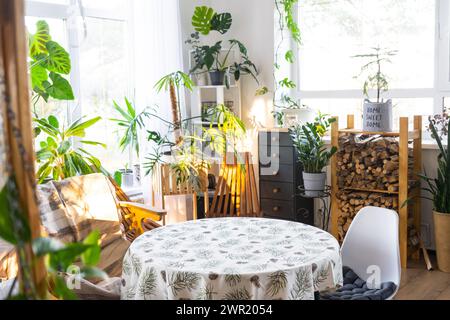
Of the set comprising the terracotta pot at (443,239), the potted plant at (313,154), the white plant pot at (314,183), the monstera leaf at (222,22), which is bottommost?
the terracotta pot at (443,239)

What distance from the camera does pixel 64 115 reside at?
4.65 m

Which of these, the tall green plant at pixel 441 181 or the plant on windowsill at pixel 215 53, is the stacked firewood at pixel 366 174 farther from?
the plant on windowsill at pixel 215 53

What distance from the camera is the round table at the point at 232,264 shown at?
239 centimetres

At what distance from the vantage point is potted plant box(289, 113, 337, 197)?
14.8 ft

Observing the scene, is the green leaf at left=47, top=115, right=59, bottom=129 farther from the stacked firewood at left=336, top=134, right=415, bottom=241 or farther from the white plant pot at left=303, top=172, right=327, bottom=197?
the stacked firewood at left=336, top=134, right=415, bottom=241

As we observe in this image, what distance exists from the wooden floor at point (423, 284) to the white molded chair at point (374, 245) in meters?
0.75

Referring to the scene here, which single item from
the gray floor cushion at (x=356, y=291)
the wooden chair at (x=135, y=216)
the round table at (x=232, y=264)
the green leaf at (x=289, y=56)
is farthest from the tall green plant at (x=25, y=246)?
the green leaf at (x=289, y=56)

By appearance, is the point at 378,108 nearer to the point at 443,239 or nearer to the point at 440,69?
the point at 440,69

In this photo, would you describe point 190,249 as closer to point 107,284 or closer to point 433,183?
point 107,284

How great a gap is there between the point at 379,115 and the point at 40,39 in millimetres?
2535

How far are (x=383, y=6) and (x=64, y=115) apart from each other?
2751 millimetres

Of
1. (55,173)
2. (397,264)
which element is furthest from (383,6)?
(55,173)

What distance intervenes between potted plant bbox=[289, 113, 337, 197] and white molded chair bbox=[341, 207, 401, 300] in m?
1.39

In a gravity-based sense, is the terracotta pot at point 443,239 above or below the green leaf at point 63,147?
below
